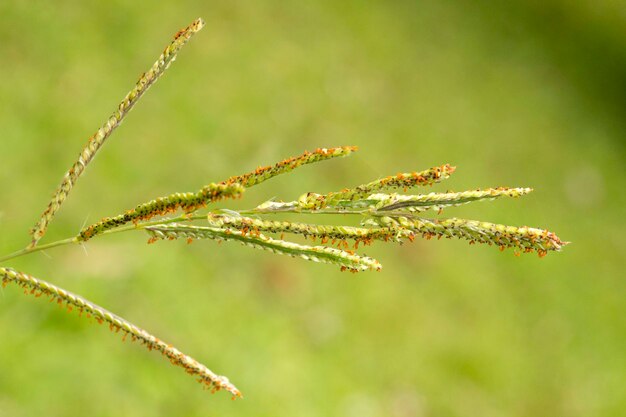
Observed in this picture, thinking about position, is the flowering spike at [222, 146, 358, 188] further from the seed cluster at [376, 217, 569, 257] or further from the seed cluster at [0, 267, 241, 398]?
the seed cluster at [0, 267, 241, 398]

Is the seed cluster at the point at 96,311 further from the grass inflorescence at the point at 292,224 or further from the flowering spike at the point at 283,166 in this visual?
the flowering spike at the point at 283,166

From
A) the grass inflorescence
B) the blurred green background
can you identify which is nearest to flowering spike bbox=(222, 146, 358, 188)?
the grass inflorescence

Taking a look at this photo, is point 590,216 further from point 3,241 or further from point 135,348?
point 3,241

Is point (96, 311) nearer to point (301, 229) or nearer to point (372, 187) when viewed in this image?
point (301, 229)

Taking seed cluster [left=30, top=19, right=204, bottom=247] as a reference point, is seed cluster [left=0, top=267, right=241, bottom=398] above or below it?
below

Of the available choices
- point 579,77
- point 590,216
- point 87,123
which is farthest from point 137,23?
point 579,77

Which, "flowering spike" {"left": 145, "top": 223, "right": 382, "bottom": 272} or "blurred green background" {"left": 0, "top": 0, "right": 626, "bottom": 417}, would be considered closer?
"flowering spike" {"left": 145, "top": 223, "right": 382, "bottom": 272}

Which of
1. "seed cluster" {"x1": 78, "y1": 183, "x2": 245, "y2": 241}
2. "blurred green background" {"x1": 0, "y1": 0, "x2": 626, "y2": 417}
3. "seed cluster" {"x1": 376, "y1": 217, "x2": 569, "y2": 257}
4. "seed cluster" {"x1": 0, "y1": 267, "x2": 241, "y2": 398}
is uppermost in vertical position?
"blurred green background" {"x1": 0, "y1": 0, "x2": 626, "y2": 417}
